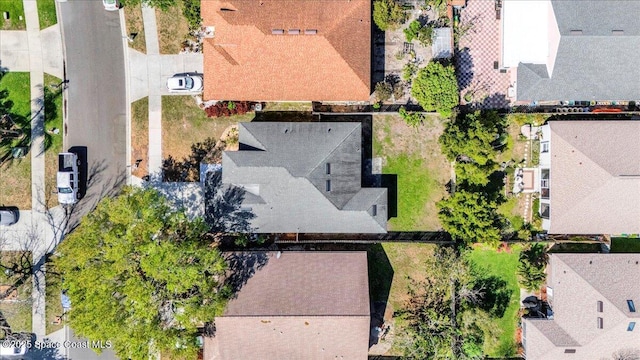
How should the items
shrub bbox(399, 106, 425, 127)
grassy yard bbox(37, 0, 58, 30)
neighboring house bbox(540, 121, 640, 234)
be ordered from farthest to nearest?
grassy yard bbox(37, 0, 58, 30)
shrub bbox(399, 106, 425, 127)
neighboring house bbox(540, 121, 640, 234)

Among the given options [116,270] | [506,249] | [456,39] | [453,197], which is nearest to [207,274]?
[116,270]

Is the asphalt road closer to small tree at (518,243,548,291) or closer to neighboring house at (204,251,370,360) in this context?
neighboring house at (204,251,370,360)

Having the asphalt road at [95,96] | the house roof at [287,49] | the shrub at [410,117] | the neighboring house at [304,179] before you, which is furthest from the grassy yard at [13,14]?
→ the shrub at [410,117]

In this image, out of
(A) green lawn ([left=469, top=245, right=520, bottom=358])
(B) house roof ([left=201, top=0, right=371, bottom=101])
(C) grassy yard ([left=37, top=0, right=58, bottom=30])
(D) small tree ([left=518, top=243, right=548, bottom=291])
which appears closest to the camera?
(B) house roof ([left=201, top=0, right=371, bottom=101])

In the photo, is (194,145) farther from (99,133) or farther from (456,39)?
(456,39)

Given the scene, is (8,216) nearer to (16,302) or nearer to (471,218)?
(16,302)

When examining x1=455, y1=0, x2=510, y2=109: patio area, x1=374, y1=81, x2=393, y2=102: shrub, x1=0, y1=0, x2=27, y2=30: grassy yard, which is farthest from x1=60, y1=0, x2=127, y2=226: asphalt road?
x1=455, y1=0, x2=510, y2=109: patio area
